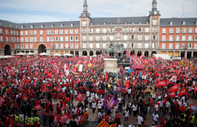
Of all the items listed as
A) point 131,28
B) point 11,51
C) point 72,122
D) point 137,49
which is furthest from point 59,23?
point 72,122

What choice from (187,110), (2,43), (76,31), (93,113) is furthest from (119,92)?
(2,43)

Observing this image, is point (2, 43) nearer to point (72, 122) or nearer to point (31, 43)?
point (31, 43)

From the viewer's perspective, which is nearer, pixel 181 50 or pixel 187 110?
pixel 187 110

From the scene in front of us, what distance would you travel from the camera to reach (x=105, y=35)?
5731cm

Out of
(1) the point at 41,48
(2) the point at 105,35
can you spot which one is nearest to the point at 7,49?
(1) the point at 41,48

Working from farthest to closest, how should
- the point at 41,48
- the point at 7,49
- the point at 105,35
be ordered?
the point at 41,48 → the point at 7,49 → the point at 105,35

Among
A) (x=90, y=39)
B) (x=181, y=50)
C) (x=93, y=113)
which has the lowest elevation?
(x=93, y=113)

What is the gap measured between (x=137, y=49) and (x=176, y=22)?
16320 mm

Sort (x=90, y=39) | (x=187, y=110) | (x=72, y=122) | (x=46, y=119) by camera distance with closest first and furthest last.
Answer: (x=72, y=122) → (x=187, y=110) → (x=46, y=119) → (x=90, y=39)

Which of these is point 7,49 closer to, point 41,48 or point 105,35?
point 41,48

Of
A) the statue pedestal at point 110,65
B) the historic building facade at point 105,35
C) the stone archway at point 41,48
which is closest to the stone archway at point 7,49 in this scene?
the historic building facade at point 105,35

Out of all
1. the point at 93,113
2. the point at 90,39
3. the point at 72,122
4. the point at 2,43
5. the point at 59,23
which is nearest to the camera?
the point at 72,122

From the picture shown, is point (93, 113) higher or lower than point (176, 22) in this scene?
lower

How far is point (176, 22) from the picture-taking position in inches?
2152
